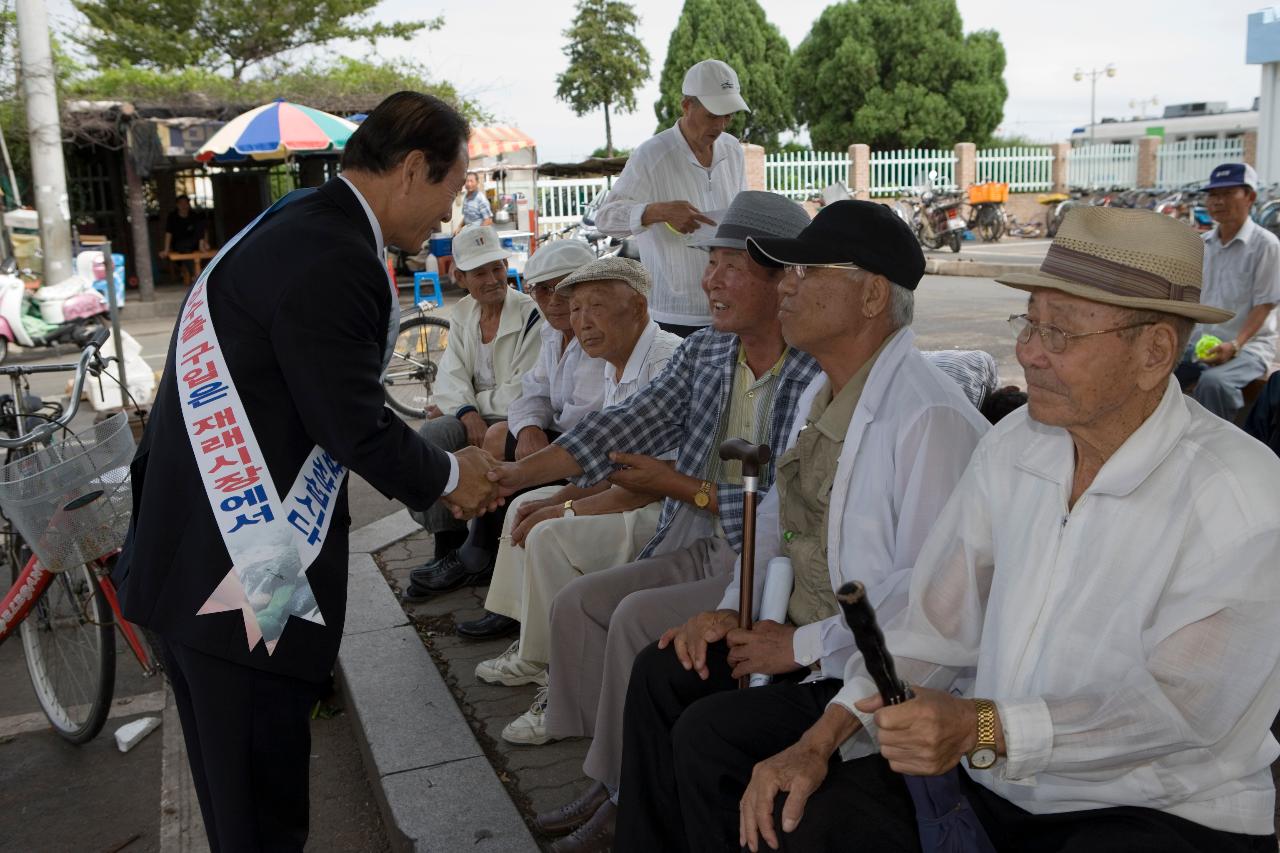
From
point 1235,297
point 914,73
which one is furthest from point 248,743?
point 914,73

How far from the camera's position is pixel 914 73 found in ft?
135

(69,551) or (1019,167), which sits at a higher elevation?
(1019,167)

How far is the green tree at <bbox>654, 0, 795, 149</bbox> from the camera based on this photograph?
1773 inches

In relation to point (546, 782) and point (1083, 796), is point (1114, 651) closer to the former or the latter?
point (1083, 796)

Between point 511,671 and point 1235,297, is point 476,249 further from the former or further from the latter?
point 1235,297

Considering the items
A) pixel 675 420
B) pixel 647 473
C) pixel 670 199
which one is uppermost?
pixel 670 199

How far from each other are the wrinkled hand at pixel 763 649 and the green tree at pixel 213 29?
26.0 meters

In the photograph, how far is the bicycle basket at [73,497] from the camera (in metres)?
3.62

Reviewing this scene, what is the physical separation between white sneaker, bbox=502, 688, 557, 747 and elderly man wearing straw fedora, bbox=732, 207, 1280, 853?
1.66 meters

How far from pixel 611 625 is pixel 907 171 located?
95.0ft

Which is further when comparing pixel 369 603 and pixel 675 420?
pixel 369 603

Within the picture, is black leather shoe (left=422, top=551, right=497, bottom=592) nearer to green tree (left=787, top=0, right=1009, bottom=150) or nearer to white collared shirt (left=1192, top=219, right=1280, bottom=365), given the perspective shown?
white collared shirt (left=1192, top=219, right=1280, bottom=365)

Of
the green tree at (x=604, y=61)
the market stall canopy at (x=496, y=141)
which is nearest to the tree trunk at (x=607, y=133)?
the green tree at (x=604, y=61)

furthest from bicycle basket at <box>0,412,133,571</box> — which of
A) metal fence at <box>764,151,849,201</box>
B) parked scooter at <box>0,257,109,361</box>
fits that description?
metal fence at <box>764,151,849,201</box>
